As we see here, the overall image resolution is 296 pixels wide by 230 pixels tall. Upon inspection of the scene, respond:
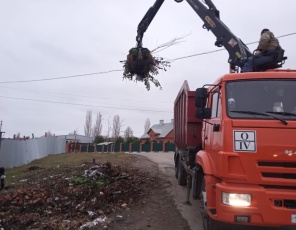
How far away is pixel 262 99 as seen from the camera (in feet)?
17.8

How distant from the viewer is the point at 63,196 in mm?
9664

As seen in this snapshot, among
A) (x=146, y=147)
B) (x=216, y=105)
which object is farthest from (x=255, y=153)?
(x=146, y=147)

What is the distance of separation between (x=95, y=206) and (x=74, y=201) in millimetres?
766

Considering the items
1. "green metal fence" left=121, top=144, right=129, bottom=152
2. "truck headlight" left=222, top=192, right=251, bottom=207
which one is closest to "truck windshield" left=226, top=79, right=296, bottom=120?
"truck headlight" left=222, top=192, right=251, bottom=207

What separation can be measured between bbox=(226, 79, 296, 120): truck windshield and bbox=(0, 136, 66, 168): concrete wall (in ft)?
63.2

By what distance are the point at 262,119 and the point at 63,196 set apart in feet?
20.7

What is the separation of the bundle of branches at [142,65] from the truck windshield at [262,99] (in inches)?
206

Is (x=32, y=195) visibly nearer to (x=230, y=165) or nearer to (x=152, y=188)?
(x=152, y=188)

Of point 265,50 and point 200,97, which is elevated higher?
point 265,50

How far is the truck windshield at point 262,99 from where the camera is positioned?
5250mm

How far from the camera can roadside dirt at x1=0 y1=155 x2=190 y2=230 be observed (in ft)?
25.1

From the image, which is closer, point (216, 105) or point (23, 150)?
point (216, 105)

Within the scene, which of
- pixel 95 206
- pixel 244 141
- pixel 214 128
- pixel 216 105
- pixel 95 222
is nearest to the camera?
pixel 244 141

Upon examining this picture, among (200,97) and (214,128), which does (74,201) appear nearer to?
(200,97)
